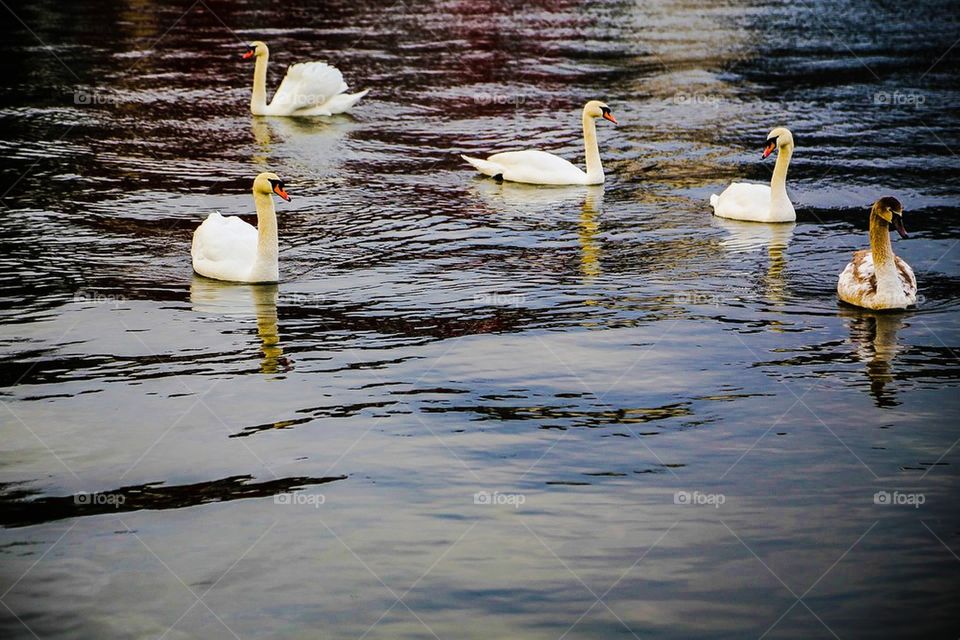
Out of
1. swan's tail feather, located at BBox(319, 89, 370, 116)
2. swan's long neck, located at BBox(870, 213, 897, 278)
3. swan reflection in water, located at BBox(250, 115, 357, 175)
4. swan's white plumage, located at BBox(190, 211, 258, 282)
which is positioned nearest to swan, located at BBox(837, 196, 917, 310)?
swan's long neck, located at BBox(870, 213, 897, 278)

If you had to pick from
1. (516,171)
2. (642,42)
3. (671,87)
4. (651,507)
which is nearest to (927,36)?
(642,42)

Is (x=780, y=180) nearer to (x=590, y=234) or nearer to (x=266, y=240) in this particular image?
(x=590, y=234)

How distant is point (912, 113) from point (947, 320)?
41.2 feet

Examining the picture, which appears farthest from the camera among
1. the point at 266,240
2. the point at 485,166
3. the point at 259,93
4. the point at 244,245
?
the point at 259,93

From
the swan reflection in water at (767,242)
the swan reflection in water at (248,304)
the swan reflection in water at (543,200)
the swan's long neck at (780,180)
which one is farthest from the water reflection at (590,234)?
the swan reflection in water at (248,304)

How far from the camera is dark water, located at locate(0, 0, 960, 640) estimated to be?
9.16 m

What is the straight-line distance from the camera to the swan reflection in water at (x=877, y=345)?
12336mm

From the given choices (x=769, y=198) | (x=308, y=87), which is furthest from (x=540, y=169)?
(x=308, y=87)

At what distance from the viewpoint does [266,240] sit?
15430 millimetres

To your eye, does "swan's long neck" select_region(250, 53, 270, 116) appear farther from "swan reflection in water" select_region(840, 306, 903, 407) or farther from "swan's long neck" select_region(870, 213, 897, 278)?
"swan's long neck" select_region(870, 213, 897, 278)

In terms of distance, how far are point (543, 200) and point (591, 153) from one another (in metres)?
1.31

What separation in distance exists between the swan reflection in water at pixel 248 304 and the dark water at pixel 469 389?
0.16 ft

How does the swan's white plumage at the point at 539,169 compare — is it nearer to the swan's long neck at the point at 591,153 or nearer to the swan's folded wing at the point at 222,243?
the swan's long neck at the point at 591,153

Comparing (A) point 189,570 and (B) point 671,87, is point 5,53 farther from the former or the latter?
(A) point 189,570
